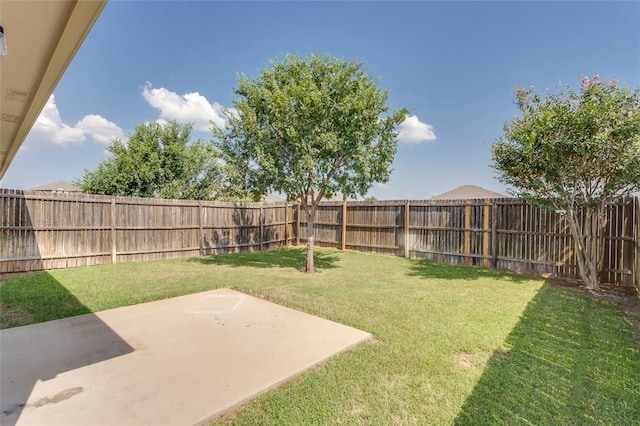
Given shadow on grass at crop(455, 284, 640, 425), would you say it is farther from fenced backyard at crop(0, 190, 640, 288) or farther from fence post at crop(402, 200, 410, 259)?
fence post at crop(402, 200, 410, 259)

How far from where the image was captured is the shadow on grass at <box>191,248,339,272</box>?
8332 mm

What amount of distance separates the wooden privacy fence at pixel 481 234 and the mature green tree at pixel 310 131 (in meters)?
3.29

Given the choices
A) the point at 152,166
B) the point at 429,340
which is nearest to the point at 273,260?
the point at 429,340

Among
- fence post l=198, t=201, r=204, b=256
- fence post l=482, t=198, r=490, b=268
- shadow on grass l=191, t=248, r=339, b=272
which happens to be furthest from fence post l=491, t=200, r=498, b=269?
fence post l=198, t=201, r=204, b=256

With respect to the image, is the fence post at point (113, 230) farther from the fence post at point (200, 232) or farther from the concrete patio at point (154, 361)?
the concrete patio at point (154, 361)

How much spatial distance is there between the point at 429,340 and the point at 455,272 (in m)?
4.73

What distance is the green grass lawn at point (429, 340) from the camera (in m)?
2.25

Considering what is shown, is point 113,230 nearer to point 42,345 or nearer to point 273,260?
point 273,260

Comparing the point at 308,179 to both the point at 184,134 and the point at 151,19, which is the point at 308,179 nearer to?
the point at 151,19

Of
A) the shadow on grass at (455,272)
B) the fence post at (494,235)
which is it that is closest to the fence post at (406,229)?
the shadow on grass at (455,272)

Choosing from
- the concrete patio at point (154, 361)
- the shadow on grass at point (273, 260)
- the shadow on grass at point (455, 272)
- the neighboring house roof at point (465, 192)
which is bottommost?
the shadow on grass at point (455, 272)

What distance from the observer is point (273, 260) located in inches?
363

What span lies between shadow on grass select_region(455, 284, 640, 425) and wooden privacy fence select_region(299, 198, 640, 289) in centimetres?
276

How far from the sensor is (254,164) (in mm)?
7387
